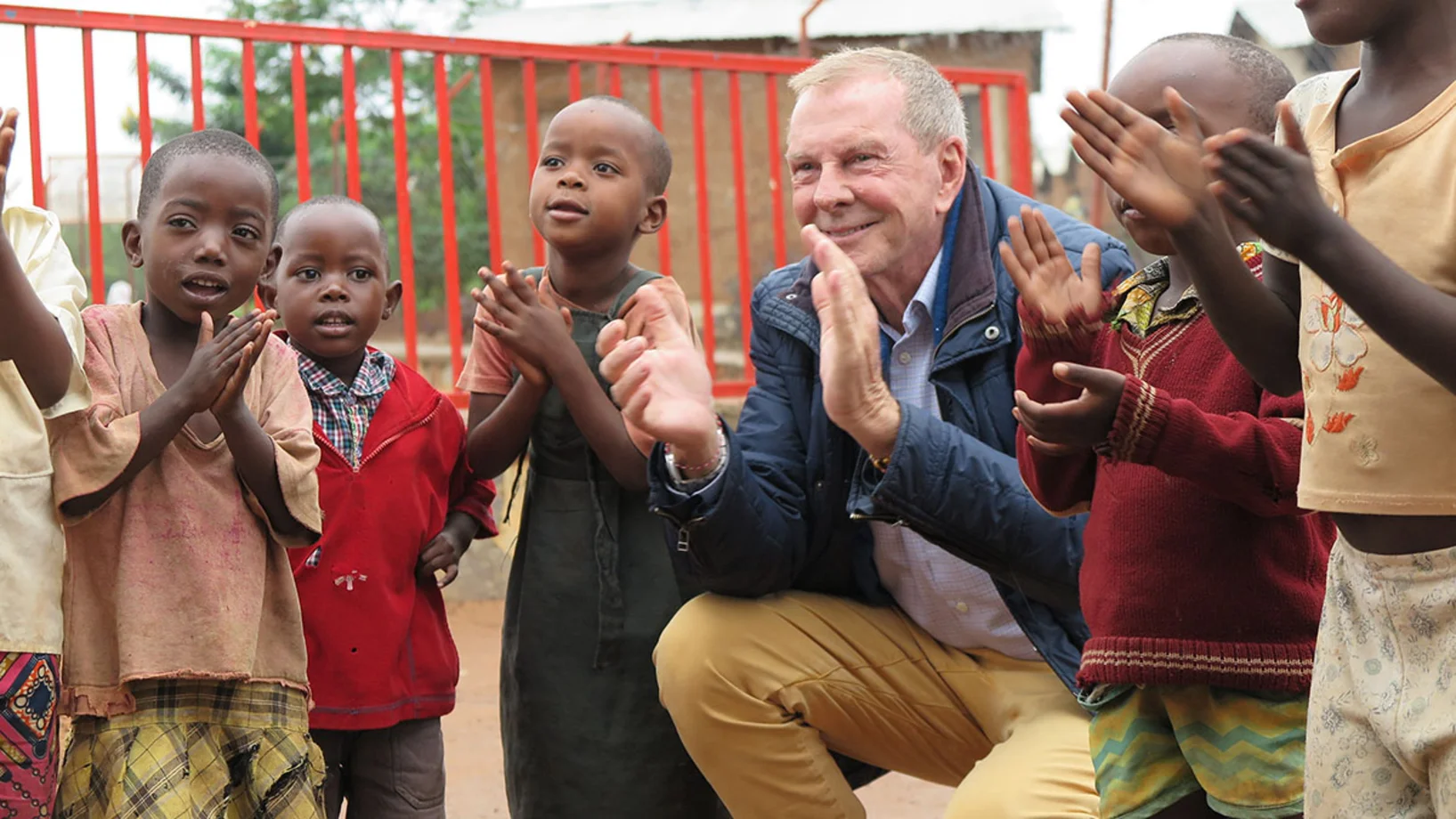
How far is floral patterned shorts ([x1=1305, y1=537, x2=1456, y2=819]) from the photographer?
6.27ft

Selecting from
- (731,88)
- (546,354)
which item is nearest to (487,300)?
(546,354)

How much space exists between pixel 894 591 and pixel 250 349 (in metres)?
1.46

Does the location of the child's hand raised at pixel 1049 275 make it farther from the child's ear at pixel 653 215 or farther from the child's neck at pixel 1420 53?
the child's ear at pixel 653 215

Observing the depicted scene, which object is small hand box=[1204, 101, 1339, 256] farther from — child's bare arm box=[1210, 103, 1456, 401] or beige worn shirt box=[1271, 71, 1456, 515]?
beige worn shirt box=[1271, 71, 1456, 515]

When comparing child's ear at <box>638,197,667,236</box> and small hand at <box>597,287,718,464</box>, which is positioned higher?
child's ear at <box>638,197,667,236</box>

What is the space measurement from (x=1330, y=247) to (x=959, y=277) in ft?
4.54

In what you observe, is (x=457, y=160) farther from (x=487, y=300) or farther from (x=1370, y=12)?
(x=1370, y=12)

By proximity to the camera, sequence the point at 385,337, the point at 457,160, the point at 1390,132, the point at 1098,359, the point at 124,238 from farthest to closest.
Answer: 1. the point at 457,160
2. the point at 385,337
3. the point at 124,238
4. the point at 1098,359
5. the point at 1390,132

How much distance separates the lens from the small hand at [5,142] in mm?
2381

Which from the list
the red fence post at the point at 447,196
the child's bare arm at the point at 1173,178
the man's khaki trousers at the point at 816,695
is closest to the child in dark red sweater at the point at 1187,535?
the child's bare arm at the point at 1173,178

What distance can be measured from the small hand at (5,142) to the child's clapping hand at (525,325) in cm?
100

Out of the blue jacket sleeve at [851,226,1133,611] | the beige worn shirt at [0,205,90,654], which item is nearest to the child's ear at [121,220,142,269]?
the beige worn shirt at [0,205,90,654]

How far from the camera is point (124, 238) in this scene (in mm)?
3098

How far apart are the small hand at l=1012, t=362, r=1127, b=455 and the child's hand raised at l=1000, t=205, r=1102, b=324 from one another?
22cm
